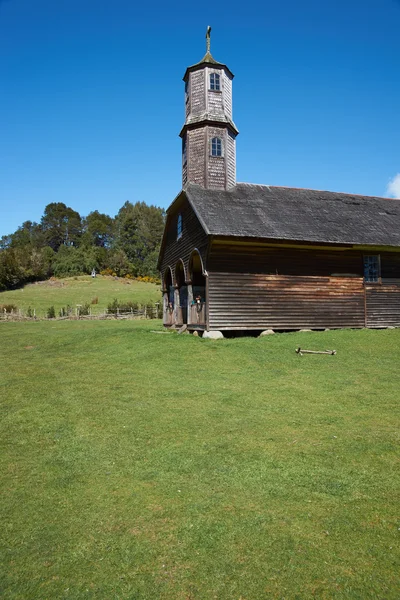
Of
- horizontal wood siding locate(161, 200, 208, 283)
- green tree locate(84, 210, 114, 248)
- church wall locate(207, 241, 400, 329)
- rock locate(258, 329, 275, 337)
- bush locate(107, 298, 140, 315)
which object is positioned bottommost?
rock locate(258, 329, 275, 337)

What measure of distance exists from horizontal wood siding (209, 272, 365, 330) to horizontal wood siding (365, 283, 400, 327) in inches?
18.8

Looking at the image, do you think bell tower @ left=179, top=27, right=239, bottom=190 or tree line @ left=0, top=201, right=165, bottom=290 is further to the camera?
tree line @ left=0, top=201, right=165, bottom=290

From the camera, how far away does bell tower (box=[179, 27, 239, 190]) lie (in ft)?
82.1

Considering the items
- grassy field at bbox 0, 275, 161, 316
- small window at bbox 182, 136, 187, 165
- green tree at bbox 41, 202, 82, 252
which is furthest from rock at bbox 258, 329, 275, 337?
green tree at bbox 41, 202, 82, 252

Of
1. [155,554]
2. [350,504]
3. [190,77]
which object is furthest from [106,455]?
[190,77]

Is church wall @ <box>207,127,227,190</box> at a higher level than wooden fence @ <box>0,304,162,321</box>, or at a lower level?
higher

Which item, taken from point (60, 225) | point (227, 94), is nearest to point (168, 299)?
point (227, 94)

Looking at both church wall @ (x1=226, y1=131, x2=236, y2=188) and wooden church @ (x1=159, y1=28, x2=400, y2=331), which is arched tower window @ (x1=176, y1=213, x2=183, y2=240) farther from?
church wall @ (x1=226, y1=131, x2=236, y2=188)

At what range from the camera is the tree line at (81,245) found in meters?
82.9

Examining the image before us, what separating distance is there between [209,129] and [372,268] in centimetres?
1148

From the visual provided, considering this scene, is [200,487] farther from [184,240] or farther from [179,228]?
[179,228]

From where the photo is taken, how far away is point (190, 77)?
86.5 feet

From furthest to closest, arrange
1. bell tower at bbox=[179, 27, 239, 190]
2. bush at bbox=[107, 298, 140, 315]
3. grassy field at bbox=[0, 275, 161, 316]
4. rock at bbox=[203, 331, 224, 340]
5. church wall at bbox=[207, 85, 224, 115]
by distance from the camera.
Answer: grassy field at bbox=[0, 275, 161, 316] < bush at bbox=[107, 298, 140, 315] < church wall at bbox=[207, 85, 224, 115] < bell tower at bbox=[179, 27, 239, 190] < rock at bbox=[203, 331, 224, 340]

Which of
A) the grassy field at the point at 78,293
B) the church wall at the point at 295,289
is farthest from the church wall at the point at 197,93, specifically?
the grassy field at the point at 78,293
